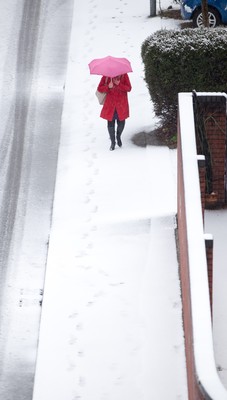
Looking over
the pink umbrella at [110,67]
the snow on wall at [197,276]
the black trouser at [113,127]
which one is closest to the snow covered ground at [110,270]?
the black trouser at [113,127]

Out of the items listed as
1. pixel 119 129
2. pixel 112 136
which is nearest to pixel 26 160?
pixel 112 136

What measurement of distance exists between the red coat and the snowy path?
555 millimetres

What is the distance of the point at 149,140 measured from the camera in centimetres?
1714

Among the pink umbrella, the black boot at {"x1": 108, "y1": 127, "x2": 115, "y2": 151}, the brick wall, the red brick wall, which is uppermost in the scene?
the pink umbrella

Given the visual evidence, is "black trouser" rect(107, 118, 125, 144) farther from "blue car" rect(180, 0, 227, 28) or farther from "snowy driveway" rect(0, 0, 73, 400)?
"blue car" rect(180, 0, 227, 28)

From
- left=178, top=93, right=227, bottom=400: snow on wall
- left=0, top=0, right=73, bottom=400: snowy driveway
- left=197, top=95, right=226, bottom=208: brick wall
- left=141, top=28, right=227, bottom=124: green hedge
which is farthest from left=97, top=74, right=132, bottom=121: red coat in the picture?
left=178, top=93, right=227, bottom=400: snow on wall

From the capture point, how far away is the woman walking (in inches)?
653

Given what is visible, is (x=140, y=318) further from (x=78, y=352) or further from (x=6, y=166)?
(x=6, y=166)

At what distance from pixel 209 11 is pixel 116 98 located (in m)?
5.68

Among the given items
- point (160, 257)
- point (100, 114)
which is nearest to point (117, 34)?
point (100, 114)

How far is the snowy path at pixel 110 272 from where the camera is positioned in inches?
433

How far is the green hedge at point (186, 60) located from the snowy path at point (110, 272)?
102 cm

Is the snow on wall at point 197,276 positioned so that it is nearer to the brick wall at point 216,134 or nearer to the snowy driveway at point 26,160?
the brick wall at point 216,134

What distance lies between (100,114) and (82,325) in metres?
5.86
